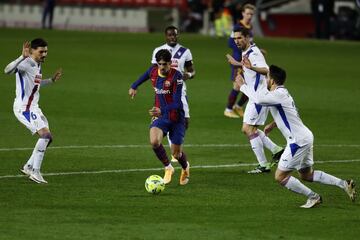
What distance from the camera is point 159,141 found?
54.6 ft

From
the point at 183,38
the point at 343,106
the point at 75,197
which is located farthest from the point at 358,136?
the point at 183,38

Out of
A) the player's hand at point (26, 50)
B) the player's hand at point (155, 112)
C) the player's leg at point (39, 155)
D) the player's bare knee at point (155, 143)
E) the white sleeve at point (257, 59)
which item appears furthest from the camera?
the white sleeve at point (257, 59)

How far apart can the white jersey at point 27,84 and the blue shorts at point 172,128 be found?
6.61 feet

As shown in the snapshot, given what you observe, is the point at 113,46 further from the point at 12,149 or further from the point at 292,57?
the point at 12,149

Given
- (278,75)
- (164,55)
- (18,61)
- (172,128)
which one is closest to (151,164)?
(172,128)

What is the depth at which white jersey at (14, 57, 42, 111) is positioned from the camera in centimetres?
1723

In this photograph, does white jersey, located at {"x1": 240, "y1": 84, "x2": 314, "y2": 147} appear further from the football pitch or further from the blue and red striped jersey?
the blue and red striped jersey

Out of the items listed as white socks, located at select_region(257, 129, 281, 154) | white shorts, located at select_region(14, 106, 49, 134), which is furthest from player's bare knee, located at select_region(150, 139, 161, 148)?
white socks, located at select_region(257, 129, 281, 154)

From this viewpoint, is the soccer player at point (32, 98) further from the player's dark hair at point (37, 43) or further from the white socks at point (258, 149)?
the white socks at point (258, 149)

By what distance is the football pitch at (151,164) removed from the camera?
13.5m

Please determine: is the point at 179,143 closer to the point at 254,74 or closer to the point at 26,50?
the point at 26,50

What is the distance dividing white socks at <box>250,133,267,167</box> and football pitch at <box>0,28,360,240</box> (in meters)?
0.44

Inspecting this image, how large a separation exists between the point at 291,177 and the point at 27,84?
4806 mm

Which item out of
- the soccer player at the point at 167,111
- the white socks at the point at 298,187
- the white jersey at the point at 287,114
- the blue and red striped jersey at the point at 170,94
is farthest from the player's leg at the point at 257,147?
the white socks at the point at 298,187
